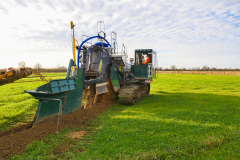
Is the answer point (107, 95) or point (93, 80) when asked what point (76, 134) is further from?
point (107, 95)

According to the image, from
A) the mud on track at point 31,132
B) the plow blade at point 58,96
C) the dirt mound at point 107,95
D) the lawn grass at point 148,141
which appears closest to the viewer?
the lawn grass at point 148,141

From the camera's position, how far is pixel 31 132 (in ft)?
18.9

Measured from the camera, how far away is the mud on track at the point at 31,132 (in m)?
4.79


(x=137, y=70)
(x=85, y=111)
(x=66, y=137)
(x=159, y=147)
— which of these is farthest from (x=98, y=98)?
(x=159, y=147)

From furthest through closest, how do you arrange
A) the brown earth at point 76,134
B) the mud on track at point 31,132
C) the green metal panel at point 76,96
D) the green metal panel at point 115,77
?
the green metal panel at point 115,77 < the green metal panel at point 76,96 < the brown earth at point 76,134 < the mud on track at point 31,132

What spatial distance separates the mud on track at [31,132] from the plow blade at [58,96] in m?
0.28

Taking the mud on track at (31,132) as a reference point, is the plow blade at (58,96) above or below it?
above

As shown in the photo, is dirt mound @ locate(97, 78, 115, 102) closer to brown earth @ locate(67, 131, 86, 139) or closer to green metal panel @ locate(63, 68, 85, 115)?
green metal panel @ locate(63, 68, 85, 115)

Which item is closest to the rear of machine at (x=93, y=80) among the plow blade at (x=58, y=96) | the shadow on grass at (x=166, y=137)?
the plow blade at (x=58, y=96)

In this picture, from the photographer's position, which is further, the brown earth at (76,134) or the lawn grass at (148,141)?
the brown earth at (76,134)

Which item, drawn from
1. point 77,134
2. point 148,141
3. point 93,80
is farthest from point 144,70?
point 148,141

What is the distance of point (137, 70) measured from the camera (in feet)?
47.6

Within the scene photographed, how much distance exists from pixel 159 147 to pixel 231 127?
3.47 metres

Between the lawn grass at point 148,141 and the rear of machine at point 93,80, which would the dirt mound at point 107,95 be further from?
the lawn grass at point 148,141
